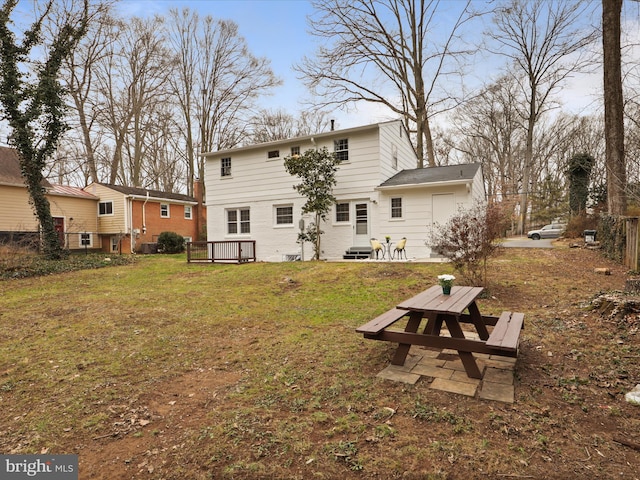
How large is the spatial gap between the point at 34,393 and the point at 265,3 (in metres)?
13.3

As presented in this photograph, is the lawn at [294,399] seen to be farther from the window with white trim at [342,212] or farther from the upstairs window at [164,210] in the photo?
the upstairs window at [164,210]

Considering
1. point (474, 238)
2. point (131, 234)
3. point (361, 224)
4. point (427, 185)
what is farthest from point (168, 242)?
point (474, 238)

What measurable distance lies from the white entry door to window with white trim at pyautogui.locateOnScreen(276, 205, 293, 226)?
3.08m

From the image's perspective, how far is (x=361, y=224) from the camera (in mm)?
14453

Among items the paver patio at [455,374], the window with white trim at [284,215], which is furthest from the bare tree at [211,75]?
the paver patio at [455,374]

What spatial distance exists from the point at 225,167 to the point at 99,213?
38.2ft

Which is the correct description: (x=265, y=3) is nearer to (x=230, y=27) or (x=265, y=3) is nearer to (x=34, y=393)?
(x=34, y=393)

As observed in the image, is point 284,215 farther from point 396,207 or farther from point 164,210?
point 164,210

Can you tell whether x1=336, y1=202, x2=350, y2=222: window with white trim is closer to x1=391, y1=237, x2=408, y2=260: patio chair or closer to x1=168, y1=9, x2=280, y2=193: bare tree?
x1=391, y1=237, x2=408, y2=260: patio chair

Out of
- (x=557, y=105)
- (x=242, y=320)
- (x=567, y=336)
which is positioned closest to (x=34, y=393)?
(x=242, y=320)

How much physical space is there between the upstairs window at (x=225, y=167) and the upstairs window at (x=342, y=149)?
574 centimetres

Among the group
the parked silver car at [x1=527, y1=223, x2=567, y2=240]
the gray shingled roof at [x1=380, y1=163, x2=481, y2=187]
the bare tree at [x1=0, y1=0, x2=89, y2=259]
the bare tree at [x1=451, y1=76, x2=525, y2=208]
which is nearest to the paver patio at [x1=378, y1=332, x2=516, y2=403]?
the gray shingled roof at [x1=380, y1=163, x2=481, y2=187]

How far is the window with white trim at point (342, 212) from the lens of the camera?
14.7 meters

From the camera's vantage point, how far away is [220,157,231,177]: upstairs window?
17.3 meters
